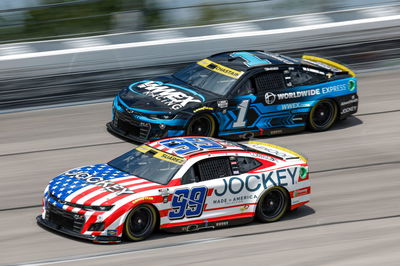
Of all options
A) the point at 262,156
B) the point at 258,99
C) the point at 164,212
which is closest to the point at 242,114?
the point at 258,99

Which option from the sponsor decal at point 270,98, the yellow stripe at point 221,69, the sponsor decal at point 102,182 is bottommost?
the sponsor decal at point 102,182

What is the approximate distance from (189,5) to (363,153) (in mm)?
6293

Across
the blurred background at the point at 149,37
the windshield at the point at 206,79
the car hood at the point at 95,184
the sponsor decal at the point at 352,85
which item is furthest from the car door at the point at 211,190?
the blurred background at the point at 149,37

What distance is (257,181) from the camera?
10.3m

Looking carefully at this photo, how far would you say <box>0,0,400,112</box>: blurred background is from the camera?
1593cm

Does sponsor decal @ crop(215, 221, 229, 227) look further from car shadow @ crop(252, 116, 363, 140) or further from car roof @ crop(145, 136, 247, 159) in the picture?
car shadow @ crop(252, 116, 363, 140)

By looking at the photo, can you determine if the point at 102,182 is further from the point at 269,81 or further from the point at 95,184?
the point at 269,81

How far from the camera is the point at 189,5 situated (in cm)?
1814

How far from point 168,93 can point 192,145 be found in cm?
363

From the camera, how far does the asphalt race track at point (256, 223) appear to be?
9.18 meters

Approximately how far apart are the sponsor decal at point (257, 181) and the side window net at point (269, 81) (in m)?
3.91

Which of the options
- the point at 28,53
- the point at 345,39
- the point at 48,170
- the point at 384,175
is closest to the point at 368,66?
the point at 345,39

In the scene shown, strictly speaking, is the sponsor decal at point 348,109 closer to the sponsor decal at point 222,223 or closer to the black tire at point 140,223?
the sponsor decal at point 222,223

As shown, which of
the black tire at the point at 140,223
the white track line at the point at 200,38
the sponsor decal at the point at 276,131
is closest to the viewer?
the black tire at the point at 140,223
